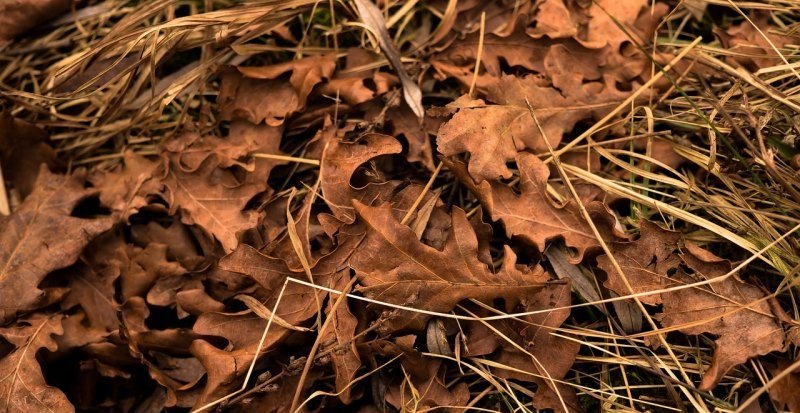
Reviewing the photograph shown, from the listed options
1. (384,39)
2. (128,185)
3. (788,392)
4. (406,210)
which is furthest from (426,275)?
(128,185)

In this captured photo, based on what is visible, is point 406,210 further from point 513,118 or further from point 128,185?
point 128,185

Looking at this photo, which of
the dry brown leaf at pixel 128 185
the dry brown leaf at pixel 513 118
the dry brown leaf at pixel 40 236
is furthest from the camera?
the dry brown leaf at pixel 128 185

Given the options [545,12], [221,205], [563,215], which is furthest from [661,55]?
[221,205]

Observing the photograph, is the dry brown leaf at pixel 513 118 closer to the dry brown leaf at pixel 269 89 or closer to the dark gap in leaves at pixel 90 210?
the dry brown leaf at pixel 269 89

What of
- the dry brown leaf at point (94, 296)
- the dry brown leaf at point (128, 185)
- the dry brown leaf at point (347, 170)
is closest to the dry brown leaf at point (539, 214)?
the dry brown leaf at point (347, 170)

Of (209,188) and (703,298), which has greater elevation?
(209,188)

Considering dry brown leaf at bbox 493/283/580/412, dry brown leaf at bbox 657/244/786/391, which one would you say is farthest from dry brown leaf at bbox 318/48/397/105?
dry brown leaf at bbox 657/244/786/391

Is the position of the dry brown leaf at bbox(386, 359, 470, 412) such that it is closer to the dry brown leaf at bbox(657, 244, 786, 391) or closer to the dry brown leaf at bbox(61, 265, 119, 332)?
the dry brown leaf at bbox(657, 244, 786, 391)
